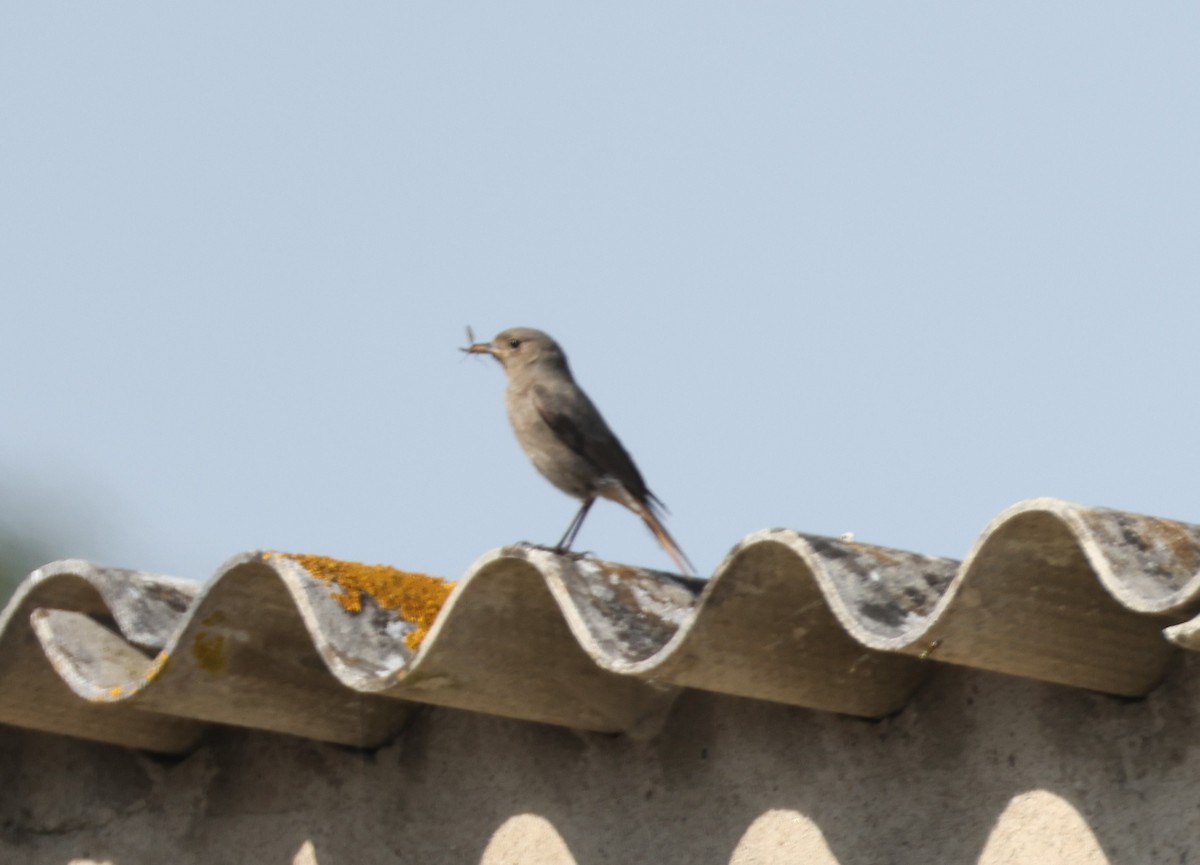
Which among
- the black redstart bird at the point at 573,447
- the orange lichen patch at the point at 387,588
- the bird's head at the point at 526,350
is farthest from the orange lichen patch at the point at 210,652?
the bird's head at the point at 526,350

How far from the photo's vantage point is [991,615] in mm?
3264

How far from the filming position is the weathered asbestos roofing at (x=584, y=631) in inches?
127

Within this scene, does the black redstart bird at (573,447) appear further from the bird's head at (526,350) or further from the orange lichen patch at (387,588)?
the orange lichen patch at (387,588)

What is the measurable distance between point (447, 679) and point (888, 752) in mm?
846

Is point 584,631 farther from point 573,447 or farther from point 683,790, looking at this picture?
point 573,447

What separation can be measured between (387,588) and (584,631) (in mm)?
806

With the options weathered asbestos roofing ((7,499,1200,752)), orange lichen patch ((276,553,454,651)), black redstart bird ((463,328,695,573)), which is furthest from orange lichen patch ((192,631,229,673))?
black redstart bird ((463,328,695,573))

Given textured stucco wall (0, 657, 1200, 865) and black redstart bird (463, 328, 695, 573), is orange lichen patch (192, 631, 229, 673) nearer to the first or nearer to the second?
textured stucco wall (0, 657, 1200, 865)

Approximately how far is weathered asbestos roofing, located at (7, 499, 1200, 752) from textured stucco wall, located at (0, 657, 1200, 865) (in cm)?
8

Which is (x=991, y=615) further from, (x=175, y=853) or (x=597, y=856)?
(x=175, y=853)

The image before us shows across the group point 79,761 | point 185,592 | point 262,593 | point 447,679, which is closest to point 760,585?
point 447,679

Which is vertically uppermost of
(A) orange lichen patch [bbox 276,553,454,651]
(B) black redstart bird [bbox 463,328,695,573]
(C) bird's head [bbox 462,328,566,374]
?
(C) bird's head [bbox 462,328,566,374]

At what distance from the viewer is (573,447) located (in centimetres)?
623

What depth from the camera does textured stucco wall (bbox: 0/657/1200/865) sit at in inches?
131
